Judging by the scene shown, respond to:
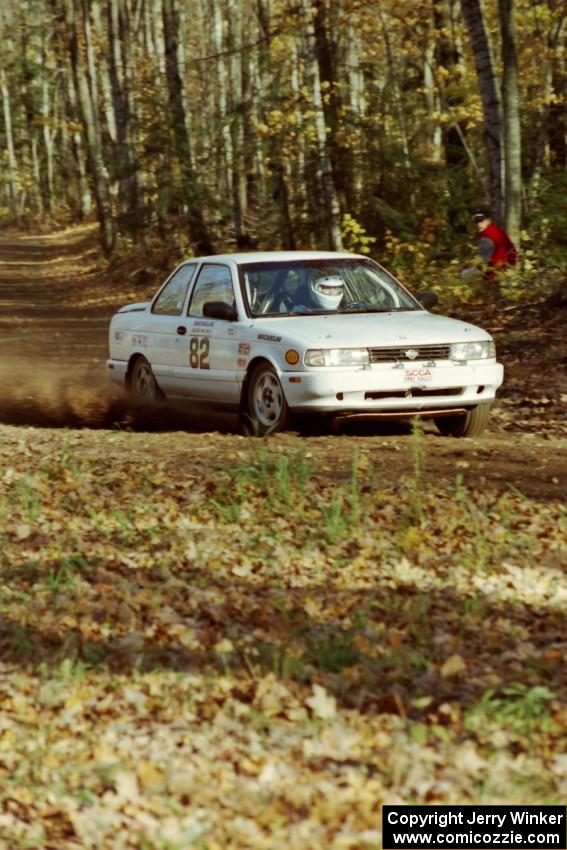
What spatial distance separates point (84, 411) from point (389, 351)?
179 inches

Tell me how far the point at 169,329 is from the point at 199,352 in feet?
2.19

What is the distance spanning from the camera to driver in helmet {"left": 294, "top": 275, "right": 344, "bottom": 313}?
11.3 m

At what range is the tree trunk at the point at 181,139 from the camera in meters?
26.6

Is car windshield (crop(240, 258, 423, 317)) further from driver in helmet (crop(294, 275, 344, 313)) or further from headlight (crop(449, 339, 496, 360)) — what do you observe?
headlight (crop(449, 339, 496, 360))

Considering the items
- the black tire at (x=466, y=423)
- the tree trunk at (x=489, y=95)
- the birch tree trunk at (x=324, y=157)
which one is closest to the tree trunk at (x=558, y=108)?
the birch tree trunk at (x=324, y=157)

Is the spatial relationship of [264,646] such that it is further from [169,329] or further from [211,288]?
[169,329]

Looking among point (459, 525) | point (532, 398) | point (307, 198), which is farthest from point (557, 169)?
point (459, 525)

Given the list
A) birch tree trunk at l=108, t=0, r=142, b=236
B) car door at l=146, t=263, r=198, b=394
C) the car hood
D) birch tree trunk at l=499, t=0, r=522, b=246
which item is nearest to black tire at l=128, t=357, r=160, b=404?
car door at l=146, t=263, r=198, b=394

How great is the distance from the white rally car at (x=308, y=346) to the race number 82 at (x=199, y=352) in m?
0.02

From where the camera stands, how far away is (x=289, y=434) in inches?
426

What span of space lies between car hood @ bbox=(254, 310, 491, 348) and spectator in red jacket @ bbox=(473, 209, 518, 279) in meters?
7.01

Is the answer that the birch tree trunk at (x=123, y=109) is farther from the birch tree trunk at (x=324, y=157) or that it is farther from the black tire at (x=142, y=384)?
the black tire at (x=142, y=384)

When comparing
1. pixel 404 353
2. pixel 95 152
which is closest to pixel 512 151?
A: pixel 404 353

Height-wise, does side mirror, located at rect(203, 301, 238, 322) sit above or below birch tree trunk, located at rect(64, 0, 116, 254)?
below
